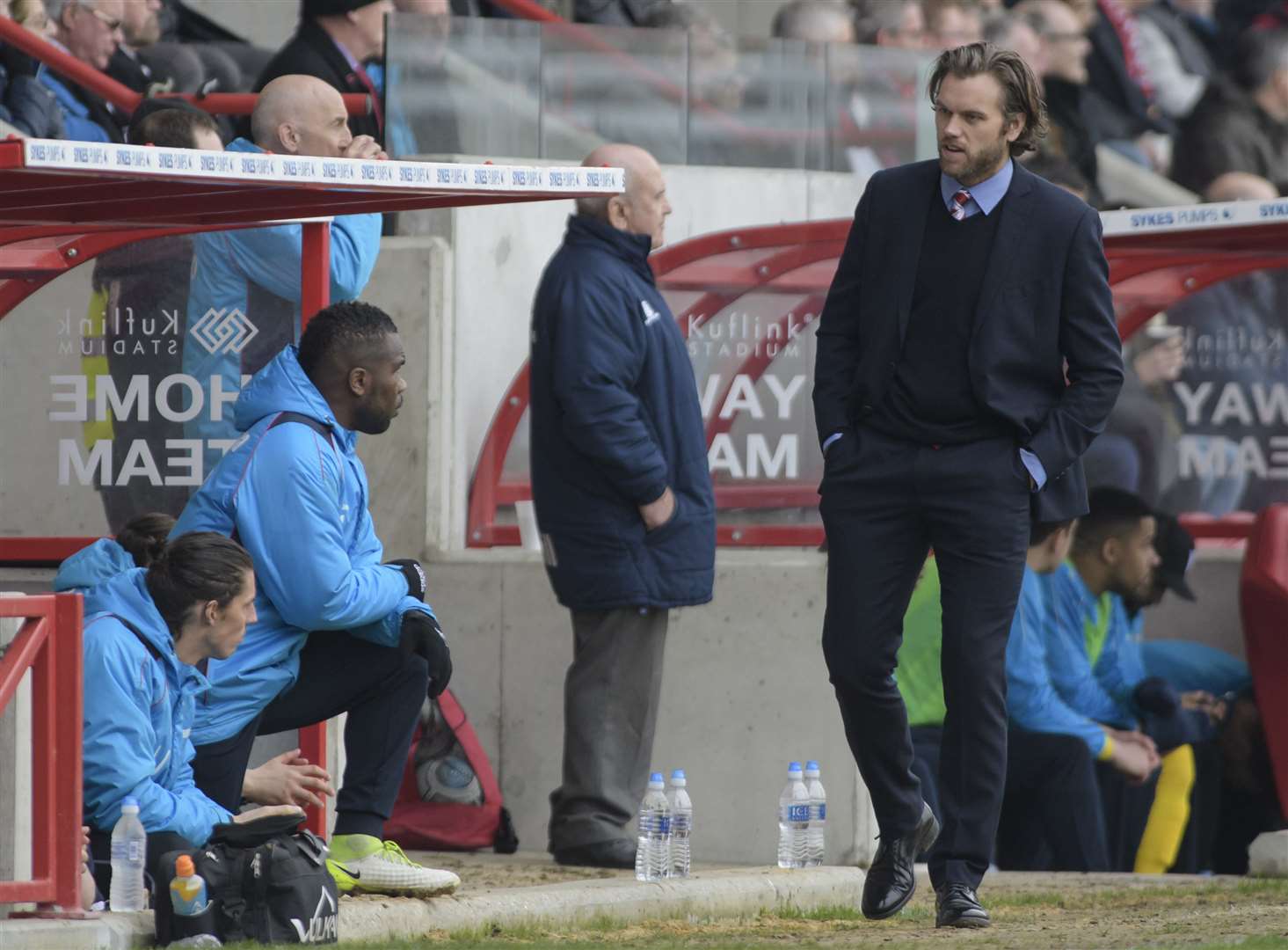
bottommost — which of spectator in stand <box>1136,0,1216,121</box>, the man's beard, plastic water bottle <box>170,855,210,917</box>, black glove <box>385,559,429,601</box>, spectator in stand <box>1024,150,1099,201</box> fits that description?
plastic water bottle <box>170,855,210,917</box>

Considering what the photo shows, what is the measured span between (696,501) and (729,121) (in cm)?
264

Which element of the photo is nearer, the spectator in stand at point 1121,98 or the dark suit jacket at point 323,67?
the dark suit jacket at point 323,67

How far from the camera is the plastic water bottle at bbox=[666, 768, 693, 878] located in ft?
25.4

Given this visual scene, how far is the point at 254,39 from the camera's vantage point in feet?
49.0

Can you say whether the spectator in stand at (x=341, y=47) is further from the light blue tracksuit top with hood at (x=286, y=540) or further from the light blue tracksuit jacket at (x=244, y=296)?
the light blue tracksuit top with hood at (x=286, y=540)

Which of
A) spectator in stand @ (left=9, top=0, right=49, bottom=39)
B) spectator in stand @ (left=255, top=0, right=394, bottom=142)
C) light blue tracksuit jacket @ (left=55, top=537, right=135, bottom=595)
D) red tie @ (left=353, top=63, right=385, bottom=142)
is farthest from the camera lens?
spectator in stand @ (left=9, top=0, right=49, bottom=39)

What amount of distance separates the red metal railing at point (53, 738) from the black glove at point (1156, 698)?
18.4ft

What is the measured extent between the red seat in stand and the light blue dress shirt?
4.19 m

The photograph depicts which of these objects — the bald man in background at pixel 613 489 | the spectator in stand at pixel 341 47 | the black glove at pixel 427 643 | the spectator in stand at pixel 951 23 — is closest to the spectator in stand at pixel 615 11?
the spectator in stand at pixel 951 23

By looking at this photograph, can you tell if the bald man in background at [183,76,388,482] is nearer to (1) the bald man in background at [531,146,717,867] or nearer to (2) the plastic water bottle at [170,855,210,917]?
(1) the bald man in background at [531,146,717,867]

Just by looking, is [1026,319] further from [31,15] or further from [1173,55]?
[1173,55]

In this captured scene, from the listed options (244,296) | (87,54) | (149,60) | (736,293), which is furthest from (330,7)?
(244,296)

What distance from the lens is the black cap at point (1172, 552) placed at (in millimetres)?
10805

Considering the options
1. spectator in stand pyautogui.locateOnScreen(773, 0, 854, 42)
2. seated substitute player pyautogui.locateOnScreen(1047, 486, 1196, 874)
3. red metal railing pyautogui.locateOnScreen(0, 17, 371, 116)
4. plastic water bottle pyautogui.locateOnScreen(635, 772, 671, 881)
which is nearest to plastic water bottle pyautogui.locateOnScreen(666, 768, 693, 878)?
plastic water bottle pyautogui.locateOnScreen(635, 772, 671, 881)
